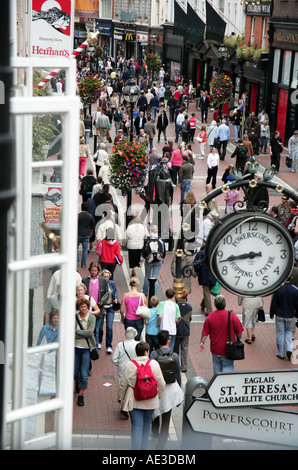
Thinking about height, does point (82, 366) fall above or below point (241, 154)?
below

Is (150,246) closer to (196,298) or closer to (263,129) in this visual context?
(196,298)

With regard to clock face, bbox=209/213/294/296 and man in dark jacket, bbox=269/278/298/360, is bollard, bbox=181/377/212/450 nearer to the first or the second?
clock face, bbox=209/213/294/296

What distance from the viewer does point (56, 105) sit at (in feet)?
10.2

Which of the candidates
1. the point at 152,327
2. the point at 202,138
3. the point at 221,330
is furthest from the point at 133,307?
the point at 202,138

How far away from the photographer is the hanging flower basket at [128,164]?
16.9 meters

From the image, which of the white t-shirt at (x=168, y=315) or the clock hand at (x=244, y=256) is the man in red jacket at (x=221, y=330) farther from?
the clock hand at (x=244, y=256)

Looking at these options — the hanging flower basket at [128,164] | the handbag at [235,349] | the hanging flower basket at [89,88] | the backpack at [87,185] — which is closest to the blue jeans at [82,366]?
the handbag at [235,349]

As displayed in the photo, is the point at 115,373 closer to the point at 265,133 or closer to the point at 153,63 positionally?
the point at 265,133

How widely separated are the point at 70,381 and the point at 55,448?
0.33 meters

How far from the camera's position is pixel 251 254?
580 cm

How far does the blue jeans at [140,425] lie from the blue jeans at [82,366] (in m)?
1.50

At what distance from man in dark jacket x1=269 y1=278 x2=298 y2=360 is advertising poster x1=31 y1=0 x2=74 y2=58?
6849 mm

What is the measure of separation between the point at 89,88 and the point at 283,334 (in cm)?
2222

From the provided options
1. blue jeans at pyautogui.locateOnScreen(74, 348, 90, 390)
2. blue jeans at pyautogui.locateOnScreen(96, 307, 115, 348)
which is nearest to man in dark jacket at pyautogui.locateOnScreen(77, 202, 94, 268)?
blue jeans at pyautogui.locateOnScreen(96, 307, 115, 348)
